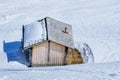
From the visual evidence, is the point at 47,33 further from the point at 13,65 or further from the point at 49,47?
the point at 13,65

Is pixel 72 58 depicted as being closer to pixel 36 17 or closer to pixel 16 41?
pixel 16 41

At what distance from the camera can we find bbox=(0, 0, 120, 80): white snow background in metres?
21.3

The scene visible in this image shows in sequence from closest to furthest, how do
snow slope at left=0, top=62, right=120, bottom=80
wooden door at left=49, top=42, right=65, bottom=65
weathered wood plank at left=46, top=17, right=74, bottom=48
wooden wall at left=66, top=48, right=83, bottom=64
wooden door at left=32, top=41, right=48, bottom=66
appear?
1. snow slope at left=0, top=62, right=120, bottom=80
2. wooden door at left=32, top=41, right=48, bottom=66
3. wooden door at left=49, top=42, right=65, bottom=65
4. weathered wood plank at left=46, top=17, right=74, bottom=48
5. wooden wall at left=66, top=48, right=83, bottom=64

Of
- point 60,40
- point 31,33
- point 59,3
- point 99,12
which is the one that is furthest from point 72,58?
point 59,3

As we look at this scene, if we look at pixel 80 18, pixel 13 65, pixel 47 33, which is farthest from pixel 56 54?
pixel 80 18

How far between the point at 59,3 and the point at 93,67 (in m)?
23.9

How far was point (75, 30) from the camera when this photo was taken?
1451 inches

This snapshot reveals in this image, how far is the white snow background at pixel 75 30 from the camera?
70.0ft

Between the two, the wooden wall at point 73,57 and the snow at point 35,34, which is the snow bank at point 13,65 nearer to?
the snow at point 35,34

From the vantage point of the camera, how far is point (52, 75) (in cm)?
2098

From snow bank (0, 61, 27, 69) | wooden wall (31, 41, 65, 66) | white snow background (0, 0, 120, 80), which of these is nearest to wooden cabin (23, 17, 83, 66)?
wooden wall (31, 41, 65, 66)

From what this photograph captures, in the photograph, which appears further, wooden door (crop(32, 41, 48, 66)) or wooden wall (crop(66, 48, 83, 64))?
wooden wall (crop(66, 48, 83, 64))

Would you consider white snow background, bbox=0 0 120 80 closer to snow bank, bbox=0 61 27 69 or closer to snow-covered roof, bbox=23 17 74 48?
snow bank, bbox=0 61 27 69

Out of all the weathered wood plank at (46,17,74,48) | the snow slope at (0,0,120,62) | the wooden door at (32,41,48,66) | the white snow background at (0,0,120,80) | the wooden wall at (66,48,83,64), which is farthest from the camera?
the snow slope at (0,0,120,62)
